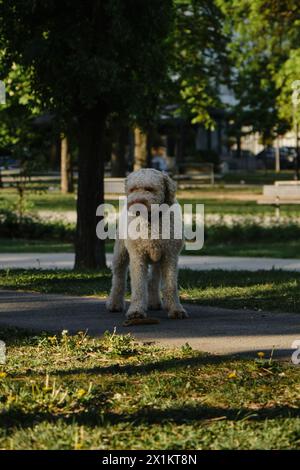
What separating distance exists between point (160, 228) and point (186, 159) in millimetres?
49488

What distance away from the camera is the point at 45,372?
670 cm

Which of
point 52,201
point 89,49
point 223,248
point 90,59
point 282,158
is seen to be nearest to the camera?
point 90,59

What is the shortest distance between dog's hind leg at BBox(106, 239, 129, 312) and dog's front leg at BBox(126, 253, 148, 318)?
499 millimetres

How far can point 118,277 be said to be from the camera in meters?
9.30

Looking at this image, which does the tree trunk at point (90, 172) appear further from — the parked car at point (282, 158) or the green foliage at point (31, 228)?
the parked car at point (282, 158)

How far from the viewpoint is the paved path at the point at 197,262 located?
14.5 m

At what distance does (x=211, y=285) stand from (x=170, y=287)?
2875mm

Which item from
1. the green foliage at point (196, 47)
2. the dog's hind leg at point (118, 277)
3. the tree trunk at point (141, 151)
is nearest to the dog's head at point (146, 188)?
the dog's hind leg at point (118, 277)

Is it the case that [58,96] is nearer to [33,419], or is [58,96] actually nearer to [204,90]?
[33,419]

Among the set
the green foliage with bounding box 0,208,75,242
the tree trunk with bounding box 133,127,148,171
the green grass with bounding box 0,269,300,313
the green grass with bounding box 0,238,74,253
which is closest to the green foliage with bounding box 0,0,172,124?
the green grass with bounding box 0,269,300,313

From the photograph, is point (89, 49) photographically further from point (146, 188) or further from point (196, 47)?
point (196, 47)

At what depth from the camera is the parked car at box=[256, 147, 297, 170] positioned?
66.1m

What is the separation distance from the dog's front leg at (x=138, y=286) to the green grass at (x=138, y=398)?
83cm

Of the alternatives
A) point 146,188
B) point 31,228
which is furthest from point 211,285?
point 31,228
